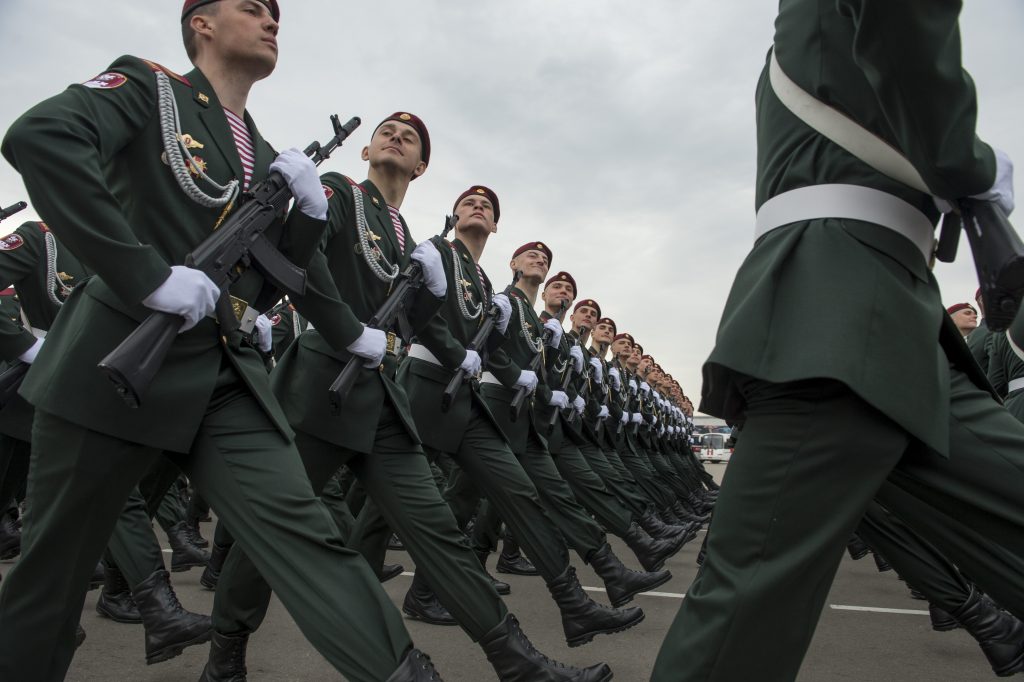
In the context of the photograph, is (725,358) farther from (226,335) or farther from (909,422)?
(226,335)

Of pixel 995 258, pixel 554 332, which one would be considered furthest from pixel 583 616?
pixel 554 332

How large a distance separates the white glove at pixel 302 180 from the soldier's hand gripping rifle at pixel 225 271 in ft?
0.08

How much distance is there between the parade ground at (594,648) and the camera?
122 inches

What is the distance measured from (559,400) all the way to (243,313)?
4.07m

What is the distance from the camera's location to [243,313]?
2334 millimetres

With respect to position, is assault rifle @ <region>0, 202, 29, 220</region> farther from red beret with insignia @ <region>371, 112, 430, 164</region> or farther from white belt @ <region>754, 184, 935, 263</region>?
white belt @ <region>754, 184, 935, 263</region>

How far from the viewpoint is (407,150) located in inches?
149

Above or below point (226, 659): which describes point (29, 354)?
above

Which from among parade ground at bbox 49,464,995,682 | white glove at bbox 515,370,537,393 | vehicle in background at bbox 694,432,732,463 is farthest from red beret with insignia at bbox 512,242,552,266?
vehicle in background at bbox 694,432,732,463

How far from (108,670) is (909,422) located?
2850mm

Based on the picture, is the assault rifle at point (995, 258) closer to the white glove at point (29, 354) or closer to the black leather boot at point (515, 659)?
the black leather boot at point (515, 659)

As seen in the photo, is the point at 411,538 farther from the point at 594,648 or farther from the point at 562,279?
the point at 562,279

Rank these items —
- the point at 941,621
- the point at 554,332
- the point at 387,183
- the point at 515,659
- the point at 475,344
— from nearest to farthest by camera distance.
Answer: the point at 515,659 < the point at 387,183 < the point at 941,621 < the point at 475,344 < the point at 554,332

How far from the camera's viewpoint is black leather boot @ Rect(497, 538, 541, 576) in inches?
237
